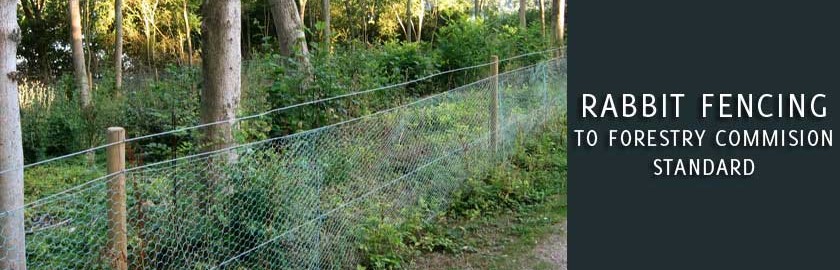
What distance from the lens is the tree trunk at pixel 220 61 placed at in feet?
19.2

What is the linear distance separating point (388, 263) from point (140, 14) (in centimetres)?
2871

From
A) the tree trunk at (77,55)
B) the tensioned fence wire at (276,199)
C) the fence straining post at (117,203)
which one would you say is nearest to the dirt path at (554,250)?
the tensioned fence wire at (276,199)

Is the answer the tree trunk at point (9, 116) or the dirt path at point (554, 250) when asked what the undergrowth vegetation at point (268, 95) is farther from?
the dirt path at point (554, 250)

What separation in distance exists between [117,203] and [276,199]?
1270mm

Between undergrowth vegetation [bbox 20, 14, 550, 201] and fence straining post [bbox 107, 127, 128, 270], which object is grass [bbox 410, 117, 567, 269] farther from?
fence straining post [bbox 107, 127, 128, 270]

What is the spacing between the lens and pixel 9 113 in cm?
439

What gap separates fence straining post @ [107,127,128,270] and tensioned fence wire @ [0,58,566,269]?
48 millimetres

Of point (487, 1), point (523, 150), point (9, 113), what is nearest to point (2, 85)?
point (9, 113)

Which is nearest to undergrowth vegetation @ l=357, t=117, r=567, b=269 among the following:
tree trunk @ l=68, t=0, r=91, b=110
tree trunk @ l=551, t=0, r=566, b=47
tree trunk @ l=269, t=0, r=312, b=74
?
tree trunk @ l=269, t=0, r=312, b=74

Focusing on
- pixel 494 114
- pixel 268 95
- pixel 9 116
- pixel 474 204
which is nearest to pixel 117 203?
pixel 9 116

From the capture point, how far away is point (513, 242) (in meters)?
6.72

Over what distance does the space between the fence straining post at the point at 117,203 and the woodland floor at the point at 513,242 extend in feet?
8.45

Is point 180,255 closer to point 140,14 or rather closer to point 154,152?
point 154,152

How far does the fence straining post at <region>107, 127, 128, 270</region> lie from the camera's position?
371 cm
